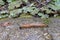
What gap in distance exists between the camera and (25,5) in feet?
10.3

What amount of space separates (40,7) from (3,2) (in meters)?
0.64

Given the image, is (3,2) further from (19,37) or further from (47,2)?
(19,37)

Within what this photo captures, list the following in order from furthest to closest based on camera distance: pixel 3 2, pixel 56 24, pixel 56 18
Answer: pixel 3 2 → pixel 56 18 → pixel 56 24

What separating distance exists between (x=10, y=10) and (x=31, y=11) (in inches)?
13.7

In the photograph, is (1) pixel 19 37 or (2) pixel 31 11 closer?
(1) pixel 19 37

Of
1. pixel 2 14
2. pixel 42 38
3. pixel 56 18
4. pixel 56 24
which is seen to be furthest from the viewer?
pixel 2 14

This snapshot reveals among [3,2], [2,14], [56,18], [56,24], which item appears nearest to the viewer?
[56,24]

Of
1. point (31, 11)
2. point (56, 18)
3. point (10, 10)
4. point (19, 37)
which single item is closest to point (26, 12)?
point (31, 11)

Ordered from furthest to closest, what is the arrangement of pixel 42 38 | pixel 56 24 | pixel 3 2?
pixel 3 2 < pixel 56 24 < pixel 42 38

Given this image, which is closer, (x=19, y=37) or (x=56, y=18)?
(x=19, y=37)

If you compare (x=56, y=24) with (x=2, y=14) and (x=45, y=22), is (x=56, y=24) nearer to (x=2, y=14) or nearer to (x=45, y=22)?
(x=45, y=22)

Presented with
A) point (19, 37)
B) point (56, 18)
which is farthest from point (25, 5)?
point (19, 37)

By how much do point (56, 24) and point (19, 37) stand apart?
58 cm

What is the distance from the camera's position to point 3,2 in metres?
3.22
